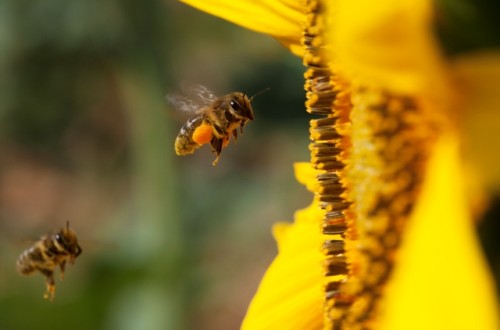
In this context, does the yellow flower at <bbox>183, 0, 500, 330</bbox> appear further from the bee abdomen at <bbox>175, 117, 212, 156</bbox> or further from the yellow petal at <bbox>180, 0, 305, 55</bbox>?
the bee abdomen at <bbox>175, 117, 212, 156</bbox>

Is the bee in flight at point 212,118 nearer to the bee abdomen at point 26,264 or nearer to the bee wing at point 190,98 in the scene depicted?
the bee wing at point 190,98

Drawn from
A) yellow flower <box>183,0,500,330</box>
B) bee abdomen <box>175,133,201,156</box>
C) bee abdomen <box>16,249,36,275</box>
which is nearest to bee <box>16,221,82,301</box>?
bee abdomen <box>16,249,36,275</box>

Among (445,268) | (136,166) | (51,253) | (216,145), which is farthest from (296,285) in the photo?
(136,166)

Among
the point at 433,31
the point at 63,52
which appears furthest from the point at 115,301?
the point at 433,31

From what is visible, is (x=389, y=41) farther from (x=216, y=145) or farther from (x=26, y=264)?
(x=26, y=264)

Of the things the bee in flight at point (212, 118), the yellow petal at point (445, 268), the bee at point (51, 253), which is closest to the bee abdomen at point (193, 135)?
the bee in flight at point (212, 118)

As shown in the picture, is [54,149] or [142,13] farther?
[54,149]

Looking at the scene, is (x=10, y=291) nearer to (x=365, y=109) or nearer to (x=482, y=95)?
(x=365, y=109)
